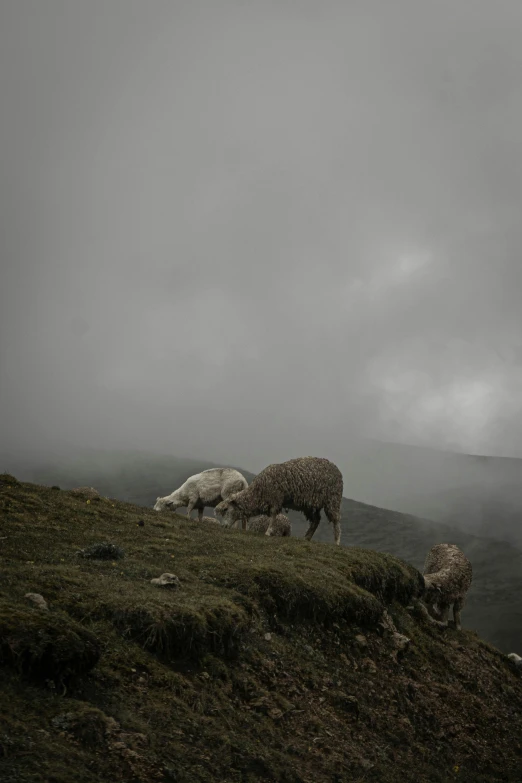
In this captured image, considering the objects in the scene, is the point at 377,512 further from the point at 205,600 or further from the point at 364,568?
the point at 205,600

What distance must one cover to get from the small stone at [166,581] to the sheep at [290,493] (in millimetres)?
12300

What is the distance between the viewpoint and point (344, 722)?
12.2 meters

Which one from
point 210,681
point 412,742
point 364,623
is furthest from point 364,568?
point 210,681

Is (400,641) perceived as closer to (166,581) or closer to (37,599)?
(166,581)

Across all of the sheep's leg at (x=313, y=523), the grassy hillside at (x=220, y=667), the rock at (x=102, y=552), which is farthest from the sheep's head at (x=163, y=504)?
the rock at (x=102, y=552)

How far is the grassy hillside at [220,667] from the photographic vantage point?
8.30 metres

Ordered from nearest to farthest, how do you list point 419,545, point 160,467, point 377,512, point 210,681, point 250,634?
1. point 210,681
2. point 250,634
3. point 419,545
4. point 377,512
5. point 160,467

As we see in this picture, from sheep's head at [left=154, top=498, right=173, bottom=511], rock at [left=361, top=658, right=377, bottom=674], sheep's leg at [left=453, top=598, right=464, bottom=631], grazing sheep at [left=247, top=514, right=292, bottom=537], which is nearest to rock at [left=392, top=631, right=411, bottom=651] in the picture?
rock at [left=361, top=658, right=377, bottom=674]

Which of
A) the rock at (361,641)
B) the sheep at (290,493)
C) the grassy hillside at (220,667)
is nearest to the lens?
the grassy hillside at (220,667)

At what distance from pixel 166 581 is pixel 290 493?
42.9 ft

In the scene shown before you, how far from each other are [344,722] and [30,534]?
8.42 metres

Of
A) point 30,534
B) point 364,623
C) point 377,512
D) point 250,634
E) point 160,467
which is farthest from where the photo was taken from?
point 160,467

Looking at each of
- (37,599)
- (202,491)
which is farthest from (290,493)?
(37,599)

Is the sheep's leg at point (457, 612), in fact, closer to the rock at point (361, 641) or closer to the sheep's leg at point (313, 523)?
the sheep's leg at point (313, 523)
